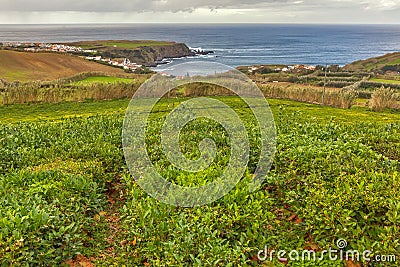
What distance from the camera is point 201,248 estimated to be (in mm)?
2762

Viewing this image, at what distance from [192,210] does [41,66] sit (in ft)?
77.4

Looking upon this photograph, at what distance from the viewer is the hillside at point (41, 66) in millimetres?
21212

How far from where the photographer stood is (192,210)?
10.8 feet

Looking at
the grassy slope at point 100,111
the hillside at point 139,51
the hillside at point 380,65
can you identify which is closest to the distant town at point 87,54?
the hillside at point 139,51

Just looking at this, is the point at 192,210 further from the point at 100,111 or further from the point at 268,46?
the point at 268,46

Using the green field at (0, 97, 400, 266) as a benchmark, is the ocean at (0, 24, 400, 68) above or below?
above

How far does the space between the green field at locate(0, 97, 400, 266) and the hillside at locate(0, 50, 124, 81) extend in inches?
704

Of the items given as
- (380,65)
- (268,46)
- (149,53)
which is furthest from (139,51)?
(268,46)

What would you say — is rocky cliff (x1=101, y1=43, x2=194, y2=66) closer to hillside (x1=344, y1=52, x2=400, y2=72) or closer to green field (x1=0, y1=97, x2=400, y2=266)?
hillside (x1=344, y1=52, x2=400, y2=72)

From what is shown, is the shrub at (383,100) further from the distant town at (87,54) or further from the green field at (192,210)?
the distant town at (87,54)

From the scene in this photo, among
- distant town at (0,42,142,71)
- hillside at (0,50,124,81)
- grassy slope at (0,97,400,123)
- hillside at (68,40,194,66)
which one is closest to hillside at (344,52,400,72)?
distant town at (0,42,142,71)

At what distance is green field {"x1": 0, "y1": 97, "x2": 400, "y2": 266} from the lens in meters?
2.77

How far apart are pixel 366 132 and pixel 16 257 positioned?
496cm

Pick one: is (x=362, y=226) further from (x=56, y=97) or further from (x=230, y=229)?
(x=56, y=97)
